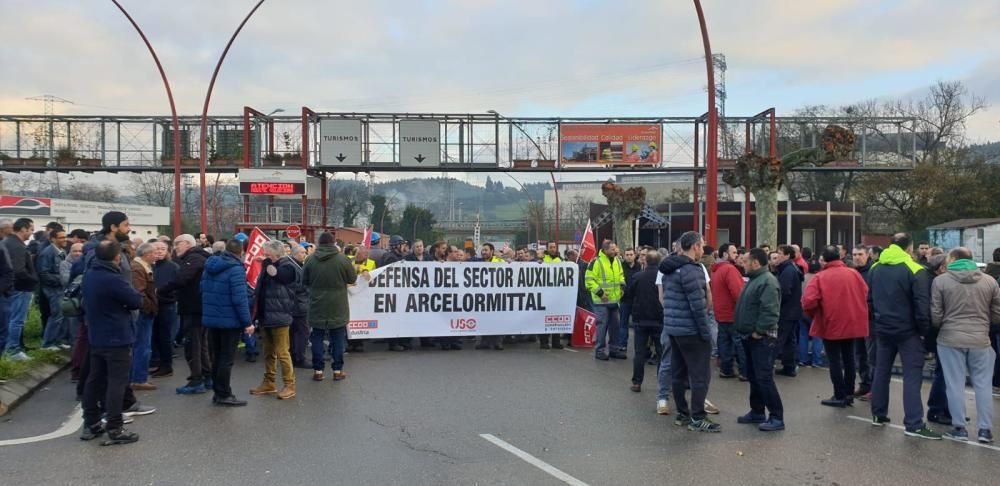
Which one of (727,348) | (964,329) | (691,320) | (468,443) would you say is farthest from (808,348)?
(468,443)

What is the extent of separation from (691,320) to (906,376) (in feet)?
7.11

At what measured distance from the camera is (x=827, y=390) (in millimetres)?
9844

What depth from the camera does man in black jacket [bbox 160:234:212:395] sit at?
9086mm

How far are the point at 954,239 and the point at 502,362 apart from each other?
3834cm

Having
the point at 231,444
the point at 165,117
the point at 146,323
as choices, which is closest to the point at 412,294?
the point at 146,323

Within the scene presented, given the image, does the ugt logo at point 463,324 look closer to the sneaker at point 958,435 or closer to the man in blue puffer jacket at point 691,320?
the man in blue puffer jacket at point 691,320

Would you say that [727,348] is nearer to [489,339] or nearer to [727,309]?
[727,309]

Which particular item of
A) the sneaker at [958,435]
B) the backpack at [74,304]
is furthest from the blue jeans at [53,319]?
the sneaker at [958,435]

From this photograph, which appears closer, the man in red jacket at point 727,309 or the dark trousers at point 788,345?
the dark trousers at point 788,345

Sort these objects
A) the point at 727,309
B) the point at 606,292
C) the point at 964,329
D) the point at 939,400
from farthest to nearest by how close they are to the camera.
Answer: the point at 606,292 → the point at 727,309 → the point at 939,400 → the point at 964,329

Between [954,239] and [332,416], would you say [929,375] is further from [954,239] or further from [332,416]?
[954,239]

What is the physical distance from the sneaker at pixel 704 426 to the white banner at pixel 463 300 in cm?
596

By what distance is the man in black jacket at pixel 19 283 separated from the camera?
9.36 metres

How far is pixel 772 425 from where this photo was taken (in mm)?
7457
